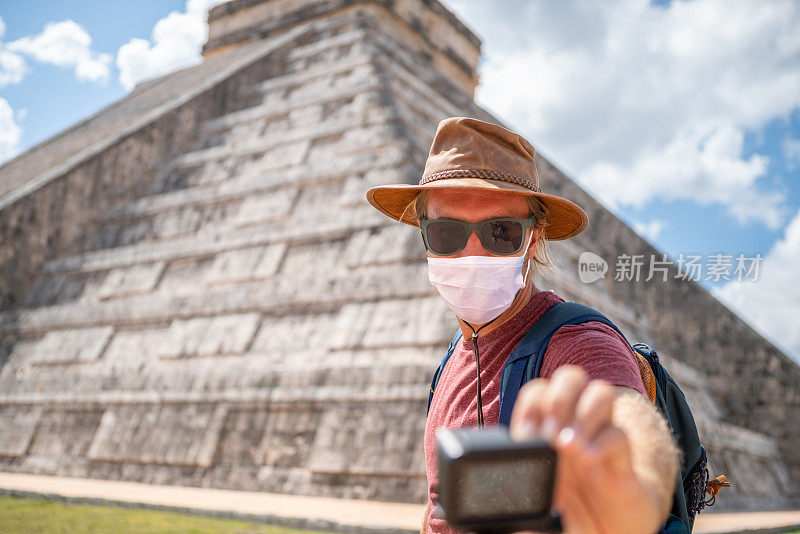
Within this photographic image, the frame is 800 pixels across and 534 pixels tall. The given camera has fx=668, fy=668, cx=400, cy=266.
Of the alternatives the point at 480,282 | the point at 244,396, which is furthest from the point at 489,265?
the point at 244,396

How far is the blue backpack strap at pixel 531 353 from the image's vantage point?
4.26 ft

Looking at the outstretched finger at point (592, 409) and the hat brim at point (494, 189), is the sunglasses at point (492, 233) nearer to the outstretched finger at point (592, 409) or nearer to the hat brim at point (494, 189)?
the hat brim at point (494, 189)

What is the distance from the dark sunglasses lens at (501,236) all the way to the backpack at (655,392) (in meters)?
0.17

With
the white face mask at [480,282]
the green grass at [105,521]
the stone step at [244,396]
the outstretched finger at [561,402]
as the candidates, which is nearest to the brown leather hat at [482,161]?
the white face mask at [480,282]

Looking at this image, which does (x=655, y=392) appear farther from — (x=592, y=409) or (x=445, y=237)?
(x=592, y=409)

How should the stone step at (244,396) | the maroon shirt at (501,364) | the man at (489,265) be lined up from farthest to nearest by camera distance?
1. the stone step at (244,396)
2. the man at (489,265)
3. the maroon shirt at (501,364)

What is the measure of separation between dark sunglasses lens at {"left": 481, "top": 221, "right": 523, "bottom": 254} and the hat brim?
0.08 meters

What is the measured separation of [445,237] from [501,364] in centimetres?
32

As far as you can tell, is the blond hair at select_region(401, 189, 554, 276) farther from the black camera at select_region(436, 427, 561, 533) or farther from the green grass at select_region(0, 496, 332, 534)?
the green grass at select_region(0, 496, 332, 534)

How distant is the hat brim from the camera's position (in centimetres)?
147

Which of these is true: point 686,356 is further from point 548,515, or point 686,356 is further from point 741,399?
point 548,515

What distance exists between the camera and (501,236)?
1520 mm

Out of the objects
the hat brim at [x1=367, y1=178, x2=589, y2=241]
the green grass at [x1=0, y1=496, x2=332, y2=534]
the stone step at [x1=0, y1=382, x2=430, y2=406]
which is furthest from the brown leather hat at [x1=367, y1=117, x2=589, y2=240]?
the stone step at [x1=0, y1=382, x2=430, y2=406]

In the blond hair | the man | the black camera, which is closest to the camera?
the black camera
